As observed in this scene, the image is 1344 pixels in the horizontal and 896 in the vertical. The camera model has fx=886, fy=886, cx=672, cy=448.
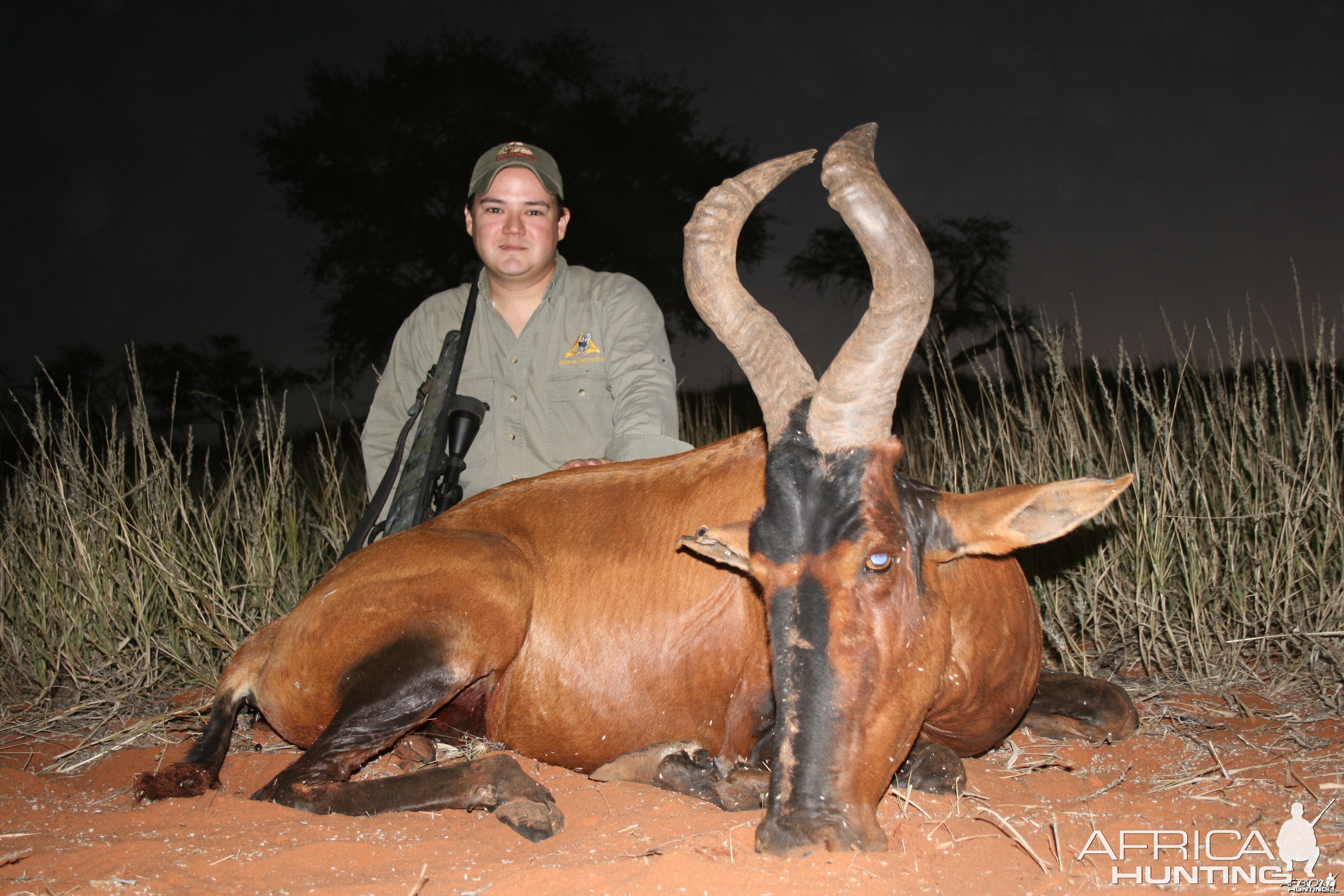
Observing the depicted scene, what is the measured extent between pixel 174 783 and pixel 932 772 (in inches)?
111

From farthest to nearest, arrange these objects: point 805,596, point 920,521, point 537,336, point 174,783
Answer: point 537,336, point 174,783, point 920,521, point 805,596

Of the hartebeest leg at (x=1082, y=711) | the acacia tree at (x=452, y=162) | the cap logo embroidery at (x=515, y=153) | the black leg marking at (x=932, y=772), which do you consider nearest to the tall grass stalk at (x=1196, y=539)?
the hartebeest leg at (x=1082, y=711)

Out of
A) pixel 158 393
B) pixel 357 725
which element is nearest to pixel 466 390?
pixel 357 725

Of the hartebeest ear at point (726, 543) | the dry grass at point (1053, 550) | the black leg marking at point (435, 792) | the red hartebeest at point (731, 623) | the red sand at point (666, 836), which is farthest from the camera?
the dry grass at point (1053, 550)

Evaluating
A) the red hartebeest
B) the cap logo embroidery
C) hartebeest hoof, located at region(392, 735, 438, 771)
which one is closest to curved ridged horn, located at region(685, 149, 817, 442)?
the red hartebeest

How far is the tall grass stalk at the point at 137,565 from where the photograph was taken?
5.34 meters

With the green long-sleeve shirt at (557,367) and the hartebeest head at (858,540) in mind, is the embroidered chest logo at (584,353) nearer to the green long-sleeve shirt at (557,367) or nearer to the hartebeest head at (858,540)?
the green long-sleeve shirt at (557,367)

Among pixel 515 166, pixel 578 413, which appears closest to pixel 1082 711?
pixel 578 413

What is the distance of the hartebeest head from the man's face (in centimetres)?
276

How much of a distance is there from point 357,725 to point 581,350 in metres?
2.69

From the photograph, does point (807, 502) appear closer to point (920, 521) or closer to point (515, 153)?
Answer: point (920, 521)

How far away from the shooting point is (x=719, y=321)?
3121mm

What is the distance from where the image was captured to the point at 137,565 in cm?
559

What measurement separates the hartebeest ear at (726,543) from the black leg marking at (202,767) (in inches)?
82.6
